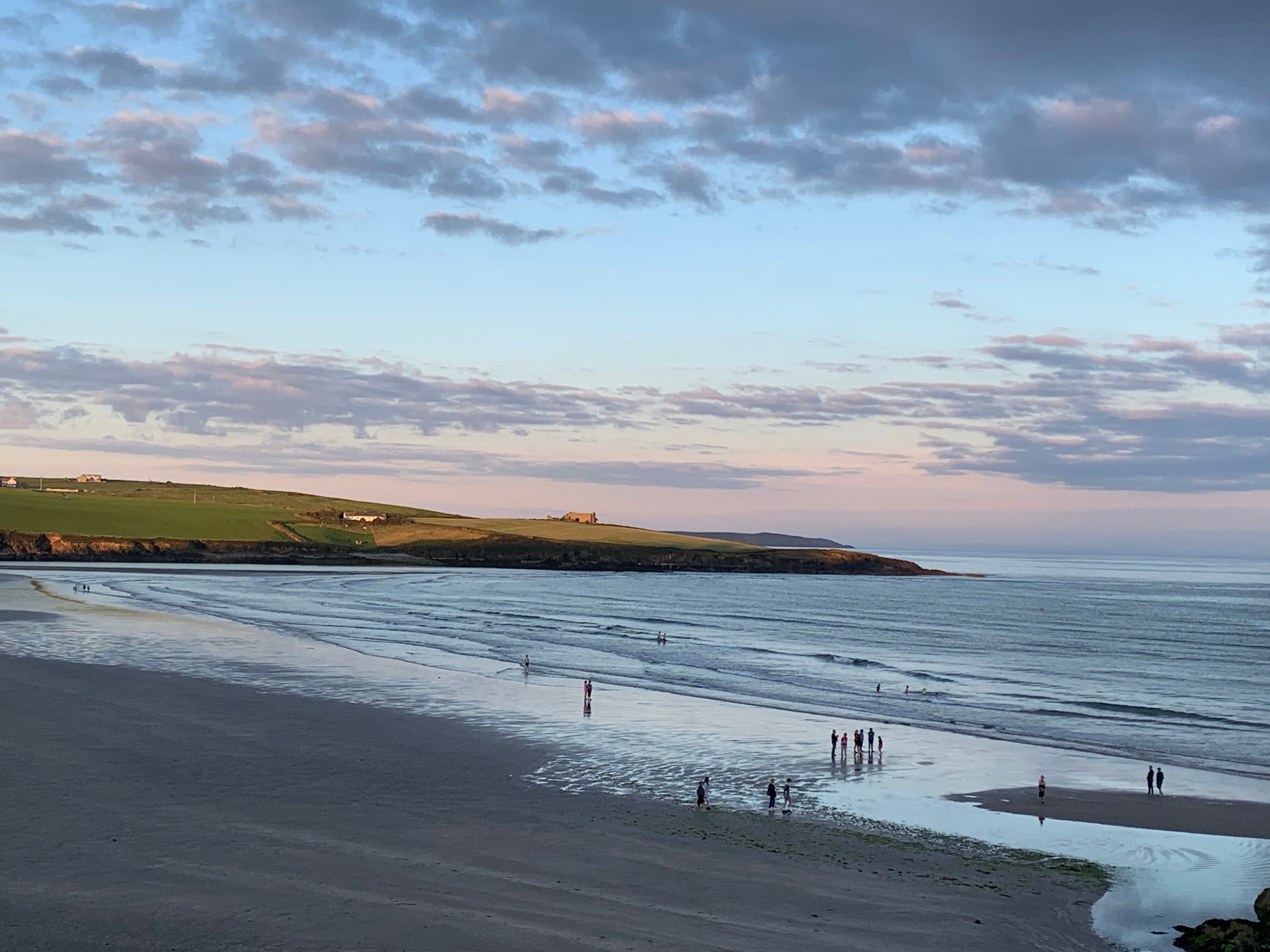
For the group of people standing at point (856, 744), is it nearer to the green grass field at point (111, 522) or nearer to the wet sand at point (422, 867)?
the wet sand at point (422, 867)

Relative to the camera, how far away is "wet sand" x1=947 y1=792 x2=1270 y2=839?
3034 centimetres

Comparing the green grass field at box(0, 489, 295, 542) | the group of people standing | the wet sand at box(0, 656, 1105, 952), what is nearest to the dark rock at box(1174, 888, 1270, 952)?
the wet sand at box(0, 656, 1105, 952)

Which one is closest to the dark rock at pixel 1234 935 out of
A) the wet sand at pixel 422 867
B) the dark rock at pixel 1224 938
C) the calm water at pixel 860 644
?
the dark rock at pixel 1224 938

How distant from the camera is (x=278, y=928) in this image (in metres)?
18.5

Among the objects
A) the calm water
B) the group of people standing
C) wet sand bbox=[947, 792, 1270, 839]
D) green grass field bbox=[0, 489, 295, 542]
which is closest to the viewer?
wet sand bbox=[947, 792, 1270, 839]

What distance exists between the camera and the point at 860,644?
266 ft

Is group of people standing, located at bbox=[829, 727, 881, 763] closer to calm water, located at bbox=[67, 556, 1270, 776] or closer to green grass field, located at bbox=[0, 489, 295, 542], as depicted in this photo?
calm water, located at bbox=[67, 556, 1270, 776]

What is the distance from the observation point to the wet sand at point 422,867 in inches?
748

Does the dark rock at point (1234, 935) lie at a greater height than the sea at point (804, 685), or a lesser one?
greater

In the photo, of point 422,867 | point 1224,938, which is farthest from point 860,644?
point 422,867

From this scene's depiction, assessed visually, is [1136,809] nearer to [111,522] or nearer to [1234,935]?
[1234,935]

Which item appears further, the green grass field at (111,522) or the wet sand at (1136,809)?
the green grass field at (111,522)

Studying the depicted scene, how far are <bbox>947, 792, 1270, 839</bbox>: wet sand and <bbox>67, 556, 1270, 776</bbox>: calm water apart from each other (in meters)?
7.48

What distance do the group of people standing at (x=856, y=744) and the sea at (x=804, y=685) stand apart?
0.56 meters
